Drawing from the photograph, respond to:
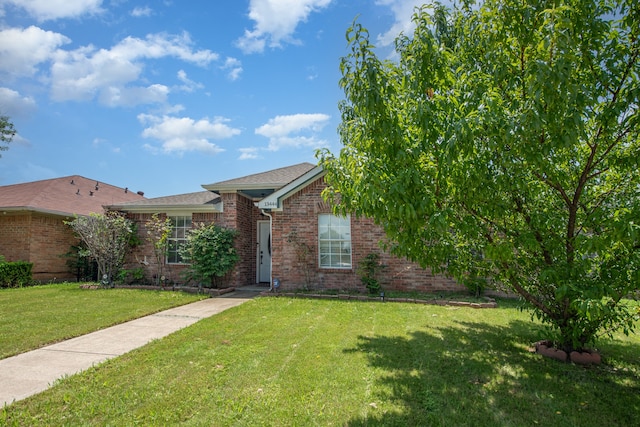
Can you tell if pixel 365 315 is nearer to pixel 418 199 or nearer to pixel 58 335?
pixel 418 199

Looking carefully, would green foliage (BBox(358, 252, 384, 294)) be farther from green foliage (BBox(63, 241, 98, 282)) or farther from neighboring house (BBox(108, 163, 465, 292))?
green foliage (BBox(63, 241, 98, 282))

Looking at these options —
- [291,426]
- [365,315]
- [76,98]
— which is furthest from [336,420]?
[76,98]

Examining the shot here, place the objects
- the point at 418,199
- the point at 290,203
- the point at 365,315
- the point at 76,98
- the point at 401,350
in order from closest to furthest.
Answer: the point at 418,199 < the point at 401,350 < the point at 365,315 < the point at 290,203 < the point at 76,98

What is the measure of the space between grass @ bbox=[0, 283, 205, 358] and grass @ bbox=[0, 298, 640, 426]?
200 cm

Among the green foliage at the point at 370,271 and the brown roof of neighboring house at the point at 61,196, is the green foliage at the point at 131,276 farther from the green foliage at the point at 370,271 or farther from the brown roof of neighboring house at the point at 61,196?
the green foliage at the point at 370,271

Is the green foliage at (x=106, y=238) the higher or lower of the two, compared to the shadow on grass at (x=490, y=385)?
higher

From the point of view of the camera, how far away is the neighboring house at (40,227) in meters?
12.6

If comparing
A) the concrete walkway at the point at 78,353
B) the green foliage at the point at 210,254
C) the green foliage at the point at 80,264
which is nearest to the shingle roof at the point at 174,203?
the green foliage at the point at 210,254

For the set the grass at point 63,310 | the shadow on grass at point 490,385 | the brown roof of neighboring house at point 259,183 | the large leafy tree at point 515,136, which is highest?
the brown roof of neighboring house at point 259,183

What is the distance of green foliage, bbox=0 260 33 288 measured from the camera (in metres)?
11.5

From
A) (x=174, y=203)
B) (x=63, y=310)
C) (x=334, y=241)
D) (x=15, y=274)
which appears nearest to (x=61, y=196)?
(x=15, y=274)

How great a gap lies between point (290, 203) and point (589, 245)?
338 inches

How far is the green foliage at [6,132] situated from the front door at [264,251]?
15.8 metres

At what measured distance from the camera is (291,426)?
2789mm
